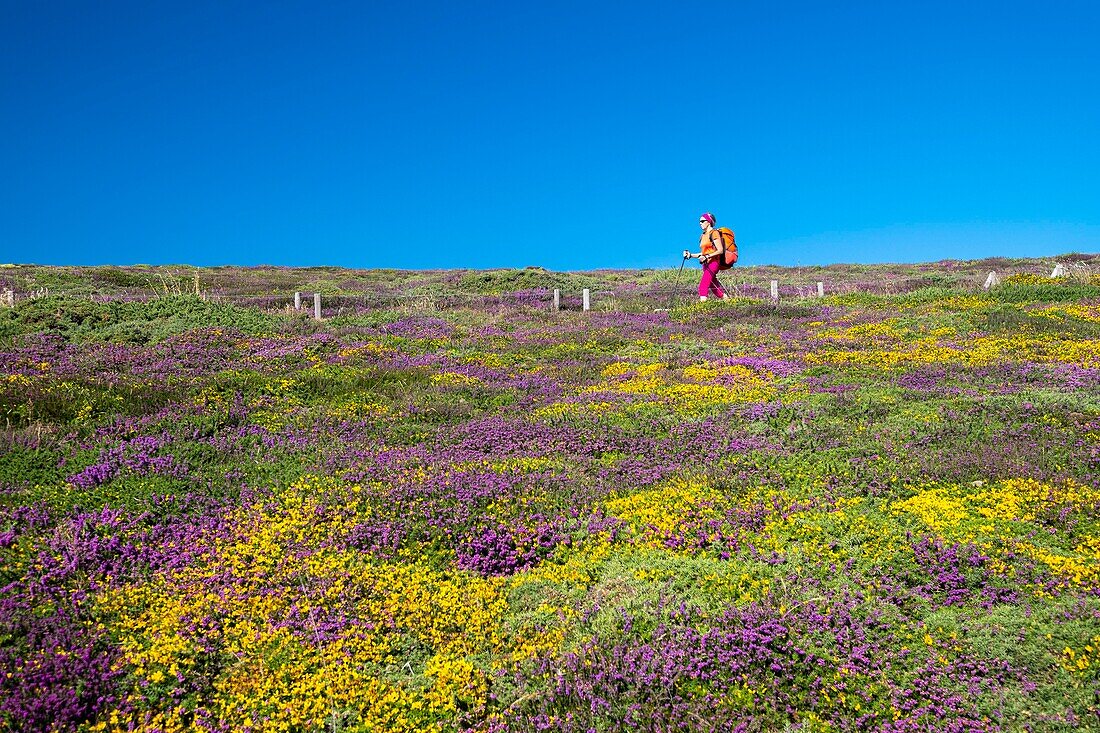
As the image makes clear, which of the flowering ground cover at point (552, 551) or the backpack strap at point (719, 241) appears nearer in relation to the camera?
the flowering ground cover at point (552, 551)

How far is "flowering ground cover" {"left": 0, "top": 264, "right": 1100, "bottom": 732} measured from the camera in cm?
554

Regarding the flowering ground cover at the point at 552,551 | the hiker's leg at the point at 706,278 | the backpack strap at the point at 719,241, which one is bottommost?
the flowering ground cover at the point at 552,551

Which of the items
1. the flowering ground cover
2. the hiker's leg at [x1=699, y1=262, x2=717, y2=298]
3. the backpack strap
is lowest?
the flowering ground cover

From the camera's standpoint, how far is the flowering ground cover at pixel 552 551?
18.2 feet

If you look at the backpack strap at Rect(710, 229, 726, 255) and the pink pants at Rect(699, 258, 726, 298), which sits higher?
the backpack strap at Rect(710, 229, 726, 255)

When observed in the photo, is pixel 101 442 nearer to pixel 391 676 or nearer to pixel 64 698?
pixel 64 698

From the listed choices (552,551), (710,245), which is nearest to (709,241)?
(710,245)

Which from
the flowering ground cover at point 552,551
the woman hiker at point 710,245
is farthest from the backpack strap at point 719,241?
the flowering ground cover at point 552,551

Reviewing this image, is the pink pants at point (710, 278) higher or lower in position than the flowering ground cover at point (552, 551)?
higher

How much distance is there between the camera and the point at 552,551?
803 centimetres

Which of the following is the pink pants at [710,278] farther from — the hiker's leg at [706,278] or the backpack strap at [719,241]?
the backpack strap at [719,241]

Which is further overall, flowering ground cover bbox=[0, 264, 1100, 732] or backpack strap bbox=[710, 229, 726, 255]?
backpack strap bbox=[710, 229, 726, 255]

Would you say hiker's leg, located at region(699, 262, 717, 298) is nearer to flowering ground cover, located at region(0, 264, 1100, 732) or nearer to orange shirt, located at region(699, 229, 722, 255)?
orange shirt, located at region(699, 229, 722, 255)

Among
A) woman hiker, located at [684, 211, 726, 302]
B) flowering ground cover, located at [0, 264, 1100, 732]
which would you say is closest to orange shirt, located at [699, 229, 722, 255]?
woman hiker, located at [684, 211, 726, 302]
